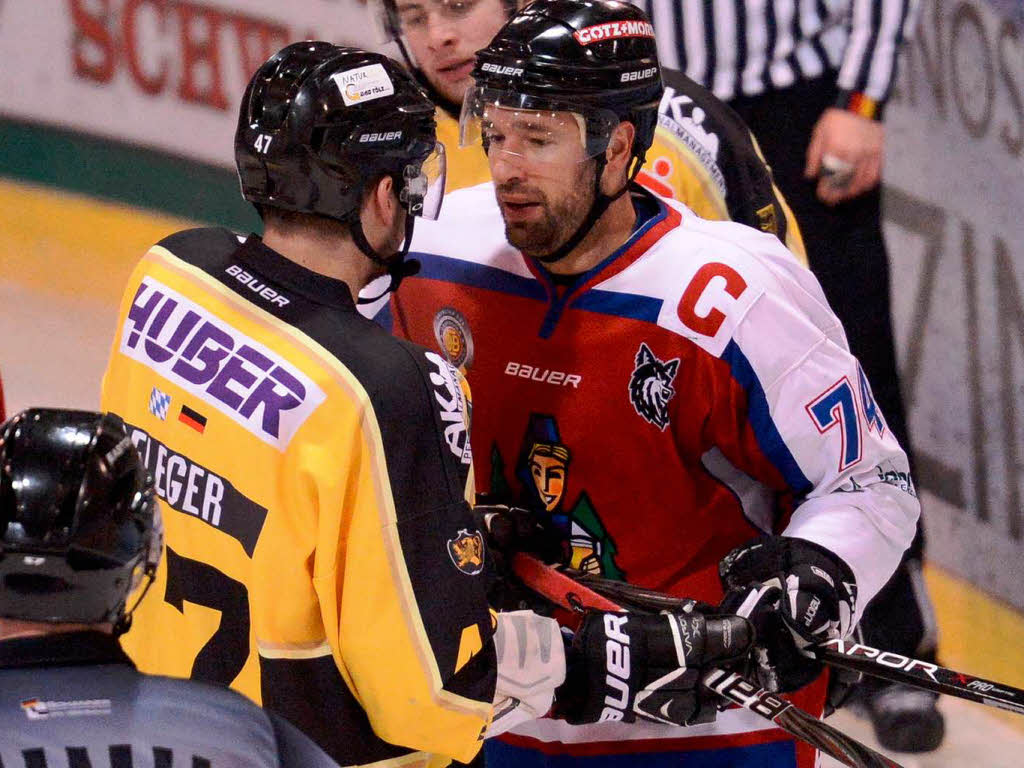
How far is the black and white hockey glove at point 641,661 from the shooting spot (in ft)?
6.60

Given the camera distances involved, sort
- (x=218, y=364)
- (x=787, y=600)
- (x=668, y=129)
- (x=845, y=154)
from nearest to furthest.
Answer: (x=218, y=364), (x=787, y=600), (x=668, y=129), (x=845, y=154)

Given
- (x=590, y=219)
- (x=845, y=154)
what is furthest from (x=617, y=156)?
(x=845, y=154)

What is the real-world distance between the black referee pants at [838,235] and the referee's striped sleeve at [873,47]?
0.35 feet

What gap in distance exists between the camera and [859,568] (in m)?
2.16

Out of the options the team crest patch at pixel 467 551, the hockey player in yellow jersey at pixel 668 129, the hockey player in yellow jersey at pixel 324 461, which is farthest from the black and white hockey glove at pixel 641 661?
the hockey player in yellow jersey at pixel 668 129

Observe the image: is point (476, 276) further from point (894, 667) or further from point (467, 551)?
point (894, 667)

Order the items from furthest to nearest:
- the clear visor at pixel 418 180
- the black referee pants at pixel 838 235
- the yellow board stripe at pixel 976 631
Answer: the black referee pants at pixel 838 235 < the yellow board stripe at pixel 976 631 < the clear visor at pixel 418 180

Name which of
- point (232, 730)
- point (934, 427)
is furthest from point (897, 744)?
point (232, 730)

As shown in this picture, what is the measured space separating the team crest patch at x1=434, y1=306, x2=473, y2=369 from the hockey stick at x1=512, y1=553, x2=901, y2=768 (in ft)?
1.20

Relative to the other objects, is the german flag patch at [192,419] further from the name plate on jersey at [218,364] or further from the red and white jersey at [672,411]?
the red and white jersey at [672,411]

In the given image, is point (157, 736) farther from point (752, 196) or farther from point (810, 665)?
point (752, 196)

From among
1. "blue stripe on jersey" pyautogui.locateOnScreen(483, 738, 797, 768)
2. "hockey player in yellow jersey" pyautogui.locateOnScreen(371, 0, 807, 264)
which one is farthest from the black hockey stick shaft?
"hockey player in yellow jersey" pyautogui.locateOnScreen(371, 0, 807, 264)

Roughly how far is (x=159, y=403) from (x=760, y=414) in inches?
31.1

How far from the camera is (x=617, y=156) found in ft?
7.45
